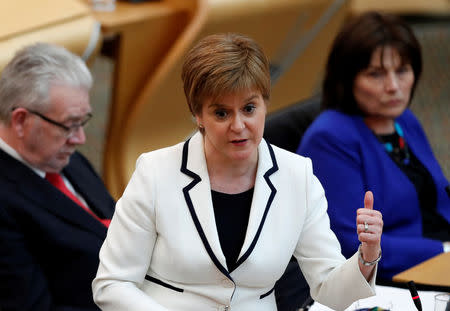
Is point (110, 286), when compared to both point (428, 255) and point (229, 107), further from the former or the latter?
point (428, 255)

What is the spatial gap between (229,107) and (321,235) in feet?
1.36

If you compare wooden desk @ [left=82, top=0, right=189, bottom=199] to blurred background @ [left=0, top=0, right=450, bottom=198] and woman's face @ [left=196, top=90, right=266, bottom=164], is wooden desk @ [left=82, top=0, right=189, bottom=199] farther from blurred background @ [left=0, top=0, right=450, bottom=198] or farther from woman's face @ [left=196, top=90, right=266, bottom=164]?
woman's face @ [left=196, top=90, right=266, bottom=164]

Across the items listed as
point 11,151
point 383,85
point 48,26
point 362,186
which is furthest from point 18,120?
point 383,85

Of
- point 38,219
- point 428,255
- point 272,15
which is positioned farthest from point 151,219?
point 272,15

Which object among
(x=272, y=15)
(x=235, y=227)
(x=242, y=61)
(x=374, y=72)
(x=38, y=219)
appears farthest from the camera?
(x=272, y=15)

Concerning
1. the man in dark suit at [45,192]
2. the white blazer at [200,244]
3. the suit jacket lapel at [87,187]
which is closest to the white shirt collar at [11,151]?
the man in dark suit at [45,192]

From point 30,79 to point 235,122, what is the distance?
104 centimetres

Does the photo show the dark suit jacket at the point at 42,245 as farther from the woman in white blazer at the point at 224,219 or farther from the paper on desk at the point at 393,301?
the paper on desk at the point at 393,301

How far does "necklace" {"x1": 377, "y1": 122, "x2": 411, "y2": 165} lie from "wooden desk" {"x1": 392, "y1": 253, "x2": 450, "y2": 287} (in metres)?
0.58

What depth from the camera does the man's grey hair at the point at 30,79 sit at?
2.61 m

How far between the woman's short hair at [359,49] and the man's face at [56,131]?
95cm

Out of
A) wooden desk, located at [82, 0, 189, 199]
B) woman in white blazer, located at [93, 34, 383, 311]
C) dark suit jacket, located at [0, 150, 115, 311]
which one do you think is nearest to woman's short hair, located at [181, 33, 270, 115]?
woman in white blazer, located at [93, 34, 383, 311]

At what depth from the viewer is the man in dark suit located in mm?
2369

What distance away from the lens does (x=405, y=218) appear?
2.94m
